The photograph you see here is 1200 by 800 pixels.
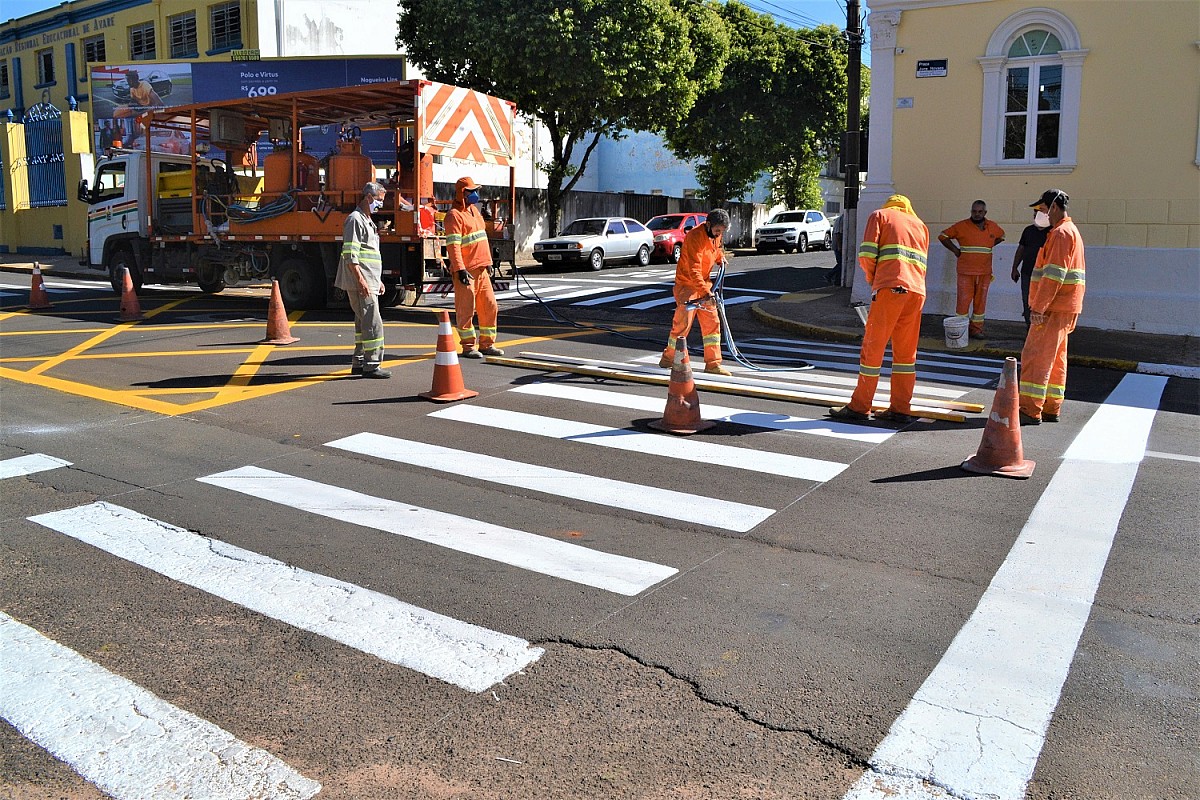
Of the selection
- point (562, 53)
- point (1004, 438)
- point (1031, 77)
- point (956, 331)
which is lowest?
point (1004, 438)

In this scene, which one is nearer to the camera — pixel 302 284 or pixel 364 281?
pixel 364 281

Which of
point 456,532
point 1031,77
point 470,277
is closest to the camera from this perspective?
point 456,532

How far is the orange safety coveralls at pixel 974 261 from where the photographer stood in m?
13.9

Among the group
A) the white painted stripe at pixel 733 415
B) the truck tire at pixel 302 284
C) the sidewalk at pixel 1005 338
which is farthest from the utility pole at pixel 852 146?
the white painted stripe at pixel 733 415

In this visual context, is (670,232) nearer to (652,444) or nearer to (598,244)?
(598,244)

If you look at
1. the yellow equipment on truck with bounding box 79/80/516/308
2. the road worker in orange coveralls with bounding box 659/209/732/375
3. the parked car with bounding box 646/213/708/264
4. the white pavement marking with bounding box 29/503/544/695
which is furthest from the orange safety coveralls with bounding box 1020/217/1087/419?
the parked car with bounding box 646/213/708/264

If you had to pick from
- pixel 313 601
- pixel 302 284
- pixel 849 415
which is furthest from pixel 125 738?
pixel 302 284

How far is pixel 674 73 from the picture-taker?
31.0 meters

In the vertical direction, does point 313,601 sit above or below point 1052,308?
below

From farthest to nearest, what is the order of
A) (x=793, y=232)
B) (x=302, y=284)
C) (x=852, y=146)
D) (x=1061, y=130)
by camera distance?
(x=793, y=232), (x=852, y=146), (x=302, y=284), (x=1061, y=130)

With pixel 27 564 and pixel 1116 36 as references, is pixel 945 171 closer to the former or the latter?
pixel 1116 36

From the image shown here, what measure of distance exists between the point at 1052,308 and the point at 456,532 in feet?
18.0

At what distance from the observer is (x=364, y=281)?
10.2 metres

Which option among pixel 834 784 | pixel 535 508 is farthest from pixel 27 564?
pixel 834 784
